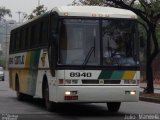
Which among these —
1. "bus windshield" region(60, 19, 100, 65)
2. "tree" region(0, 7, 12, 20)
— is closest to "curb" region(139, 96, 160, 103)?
"bus windshield" region(60, 19, 100, 65)

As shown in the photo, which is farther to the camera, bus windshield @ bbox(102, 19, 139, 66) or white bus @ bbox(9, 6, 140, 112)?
bus windshield @ bbox(102, 19, 139, 66)

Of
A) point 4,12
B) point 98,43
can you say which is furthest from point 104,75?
point 4,12

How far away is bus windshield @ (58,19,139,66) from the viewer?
16047mm

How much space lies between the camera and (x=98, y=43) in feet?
53.3

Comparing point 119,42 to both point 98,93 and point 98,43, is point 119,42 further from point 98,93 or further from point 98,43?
point 98,93

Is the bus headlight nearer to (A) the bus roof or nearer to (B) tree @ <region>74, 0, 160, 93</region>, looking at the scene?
(A) the bus roof

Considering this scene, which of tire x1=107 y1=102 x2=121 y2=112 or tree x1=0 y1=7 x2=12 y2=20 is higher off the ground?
tree x1=0 y1=7 x2=12 y2=20

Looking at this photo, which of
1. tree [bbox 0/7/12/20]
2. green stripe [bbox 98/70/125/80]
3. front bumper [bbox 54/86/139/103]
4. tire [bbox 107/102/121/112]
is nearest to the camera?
front bumper [bbox 54/86/139/103]

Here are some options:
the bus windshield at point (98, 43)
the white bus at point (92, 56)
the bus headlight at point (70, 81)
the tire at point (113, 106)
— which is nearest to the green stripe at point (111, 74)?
the white bus at point (92, 56)

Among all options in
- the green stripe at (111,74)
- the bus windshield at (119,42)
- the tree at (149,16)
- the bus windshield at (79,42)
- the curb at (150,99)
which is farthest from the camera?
the tree at (149,16)

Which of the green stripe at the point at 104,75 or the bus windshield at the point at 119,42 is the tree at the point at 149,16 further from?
the green stripe at the point at 104,75

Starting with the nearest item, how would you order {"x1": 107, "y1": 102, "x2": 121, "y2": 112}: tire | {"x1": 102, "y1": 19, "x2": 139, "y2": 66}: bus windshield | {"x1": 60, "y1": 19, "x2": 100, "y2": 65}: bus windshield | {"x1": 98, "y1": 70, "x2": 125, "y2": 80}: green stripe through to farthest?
{"x1": 60, "y1": 19, "x2": 100, "y2": 65}: bus windshield
{"x1": 98, "y1": 70, "x2": 125, "y2": 80}: green stripe
{"x1": 102, "y1": 19, "x2": 139, "y2": 66}: bus windshield
{"x1": 107, "y1": 102, "x2": 121, "y2": 112}: tire

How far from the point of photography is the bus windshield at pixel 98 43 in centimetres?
1605

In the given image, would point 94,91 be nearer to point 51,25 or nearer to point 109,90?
point 109,90
